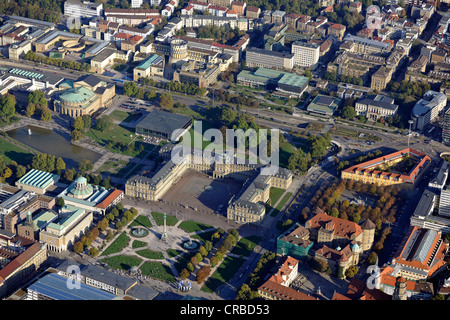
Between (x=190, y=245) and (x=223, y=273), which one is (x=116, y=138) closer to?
(x=190, y=245)

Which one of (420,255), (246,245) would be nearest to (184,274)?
(246,245)

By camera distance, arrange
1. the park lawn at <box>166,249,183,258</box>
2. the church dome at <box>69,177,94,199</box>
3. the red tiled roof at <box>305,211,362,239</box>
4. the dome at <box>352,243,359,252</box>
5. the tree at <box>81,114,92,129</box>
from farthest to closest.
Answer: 1. the tree at <box>81,114,92,129</box>
2. the church dome at <box>69,177,94,199</box>
3. the red tiled roof at <box>305,211,362,239</box>
4. the park lawn at <box>166,249,183,258</box>
5. the dome at <box>352,243,359,252</box>

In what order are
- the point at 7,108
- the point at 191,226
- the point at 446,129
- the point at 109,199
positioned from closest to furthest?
the point at 191,226 < the point at 109,199 < the point at 446,129 < the point at 7,108

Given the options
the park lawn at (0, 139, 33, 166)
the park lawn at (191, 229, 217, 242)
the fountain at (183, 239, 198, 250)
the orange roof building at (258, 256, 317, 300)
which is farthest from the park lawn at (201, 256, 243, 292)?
the park lawn at (0, 139, 33, 166)

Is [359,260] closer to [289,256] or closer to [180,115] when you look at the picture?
[289,256]

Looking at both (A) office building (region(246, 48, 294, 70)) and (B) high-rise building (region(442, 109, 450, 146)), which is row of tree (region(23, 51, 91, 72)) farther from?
(B) high-rise building (region(442, 109, 450, 146))

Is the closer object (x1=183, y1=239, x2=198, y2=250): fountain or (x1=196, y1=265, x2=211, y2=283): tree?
(x1=196, y1=265, x2=211, y2=283): tree
